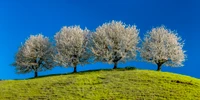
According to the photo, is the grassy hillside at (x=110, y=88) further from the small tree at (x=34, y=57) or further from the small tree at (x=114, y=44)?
the small tree at (x=34, y=57)

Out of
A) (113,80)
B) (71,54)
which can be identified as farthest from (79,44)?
(113,80)

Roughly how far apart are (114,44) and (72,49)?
1088 centimetres

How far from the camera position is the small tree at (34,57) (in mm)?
92438

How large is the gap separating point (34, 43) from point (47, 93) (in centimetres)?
4127

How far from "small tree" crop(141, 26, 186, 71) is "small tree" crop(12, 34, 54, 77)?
84.4 feet

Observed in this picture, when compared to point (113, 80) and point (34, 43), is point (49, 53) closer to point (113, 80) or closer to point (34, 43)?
point (34, 43)

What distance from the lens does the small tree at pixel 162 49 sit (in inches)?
3113

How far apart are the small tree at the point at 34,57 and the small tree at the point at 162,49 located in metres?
25.7

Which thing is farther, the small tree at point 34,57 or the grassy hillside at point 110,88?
the small tree at point 34,57

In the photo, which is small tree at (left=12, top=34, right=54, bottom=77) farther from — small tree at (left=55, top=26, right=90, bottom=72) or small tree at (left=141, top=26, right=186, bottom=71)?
small tree at (left=141, top=26, right=186, bottom=71)

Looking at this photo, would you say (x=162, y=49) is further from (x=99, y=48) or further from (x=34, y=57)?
(x=34, y=57)

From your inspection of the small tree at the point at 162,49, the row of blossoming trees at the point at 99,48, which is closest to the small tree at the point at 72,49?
the row of blossoming trees at the point at 99,48

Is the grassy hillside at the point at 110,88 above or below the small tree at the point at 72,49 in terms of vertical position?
below

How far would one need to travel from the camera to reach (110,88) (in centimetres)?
5506
